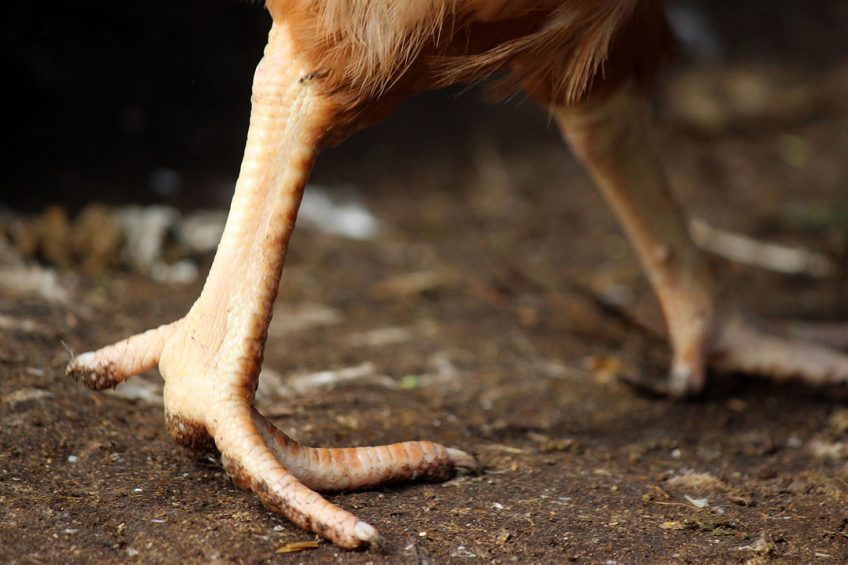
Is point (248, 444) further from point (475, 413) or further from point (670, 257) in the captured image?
point (670, 257)

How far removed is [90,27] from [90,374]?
3.46m

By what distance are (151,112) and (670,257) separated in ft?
10.9

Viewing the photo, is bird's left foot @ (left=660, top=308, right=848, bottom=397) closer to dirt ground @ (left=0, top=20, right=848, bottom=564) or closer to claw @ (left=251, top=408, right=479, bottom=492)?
dirt ground @ (left=0, top=20, right=848, bottom=564)

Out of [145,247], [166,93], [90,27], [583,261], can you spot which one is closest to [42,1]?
[90,27]

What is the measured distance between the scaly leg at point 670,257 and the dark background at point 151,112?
2.56 meters

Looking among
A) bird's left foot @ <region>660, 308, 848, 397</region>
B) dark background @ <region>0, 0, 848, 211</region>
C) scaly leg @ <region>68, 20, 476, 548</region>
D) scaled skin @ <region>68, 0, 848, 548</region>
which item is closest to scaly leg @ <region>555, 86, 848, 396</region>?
bird's left foot @ <region>660, 308, 848, 397</region>

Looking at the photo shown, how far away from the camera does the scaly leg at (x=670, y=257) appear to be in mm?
2338

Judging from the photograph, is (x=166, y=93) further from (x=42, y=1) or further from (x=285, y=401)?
(x=285, y=401)

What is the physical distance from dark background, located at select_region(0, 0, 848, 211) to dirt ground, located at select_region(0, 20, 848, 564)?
2.68 ft

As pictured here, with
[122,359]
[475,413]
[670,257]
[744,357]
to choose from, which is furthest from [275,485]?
[744,357]

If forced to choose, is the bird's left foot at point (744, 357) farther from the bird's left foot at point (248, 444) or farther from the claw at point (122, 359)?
the claw at point (122, 359)

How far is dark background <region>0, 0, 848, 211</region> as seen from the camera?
14.4ft

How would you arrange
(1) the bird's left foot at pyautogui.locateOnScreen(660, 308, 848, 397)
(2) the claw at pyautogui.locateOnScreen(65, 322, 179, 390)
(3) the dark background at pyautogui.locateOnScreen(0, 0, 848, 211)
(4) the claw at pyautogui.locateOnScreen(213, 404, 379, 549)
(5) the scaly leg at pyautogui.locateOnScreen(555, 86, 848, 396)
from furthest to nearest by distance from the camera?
(3) the dark background at pyautogui.locateOnScreen(0, 0, 848, 211) < (1) the bird's left foot at pyautogui.locateOnScreen(660, 308, 848, 397) < (5) the scaly leg at pyautogui.locateOnScreen(555, 86, 848, 396) < (2) the claw at pyautogui.locateOnScreen(65, 322, 179, 390) < (4) the claw at pyautogui.locateOnScreen(213, 404, 379, 549)

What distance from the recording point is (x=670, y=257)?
98.1 inches
